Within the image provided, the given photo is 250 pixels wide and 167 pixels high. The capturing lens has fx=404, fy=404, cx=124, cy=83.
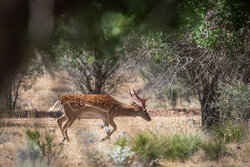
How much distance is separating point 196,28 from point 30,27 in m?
4.34

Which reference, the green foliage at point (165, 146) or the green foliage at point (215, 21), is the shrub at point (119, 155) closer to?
the green foliage at point (165, 146)

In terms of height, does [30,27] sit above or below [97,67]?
below

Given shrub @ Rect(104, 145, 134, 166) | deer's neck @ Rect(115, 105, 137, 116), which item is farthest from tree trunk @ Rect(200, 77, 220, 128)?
shrub @ Rect(104, 145, 134, 166)

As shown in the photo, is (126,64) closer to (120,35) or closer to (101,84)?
(120,35)

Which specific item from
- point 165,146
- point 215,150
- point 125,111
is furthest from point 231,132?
point 125,111

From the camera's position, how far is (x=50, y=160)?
639 cm

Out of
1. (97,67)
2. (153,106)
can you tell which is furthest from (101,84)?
(153,106)

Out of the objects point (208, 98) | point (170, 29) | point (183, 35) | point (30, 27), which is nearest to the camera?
point (30, 27)

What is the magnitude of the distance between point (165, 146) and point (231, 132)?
82.6 inches

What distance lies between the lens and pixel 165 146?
24.0 feet

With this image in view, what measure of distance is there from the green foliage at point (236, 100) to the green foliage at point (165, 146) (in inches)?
66.1

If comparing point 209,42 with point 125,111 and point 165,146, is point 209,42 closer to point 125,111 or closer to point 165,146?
point 165,146

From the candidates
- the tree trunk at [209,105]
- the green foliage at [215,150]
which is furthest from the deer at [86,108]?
the green foliage at [215,150]

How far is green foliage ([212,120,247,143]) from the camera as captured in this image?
8.66 meters
